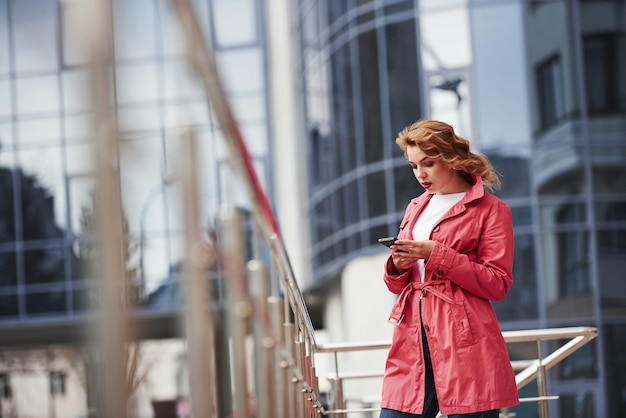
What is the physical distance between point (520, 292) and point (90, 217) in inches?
625

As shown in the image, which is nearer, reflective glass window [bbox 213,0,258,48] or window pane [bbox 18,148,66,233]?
reflective glass window [bbox 213,0,258,48]

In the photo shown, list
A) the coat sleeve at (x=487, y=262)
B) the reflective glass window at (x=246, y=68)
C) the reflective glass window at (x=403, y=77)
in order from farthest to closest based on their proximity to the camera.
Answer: the reflective glass window at (x=246, y=68) → the reflective glass window at (x=403, y=77) → the coat sleeve at (x=487, y=262)

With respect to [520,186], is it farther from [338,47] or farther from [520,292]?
[338,47]

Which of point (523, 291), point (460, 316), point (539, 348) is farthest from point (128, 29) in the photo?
point (523, 291)

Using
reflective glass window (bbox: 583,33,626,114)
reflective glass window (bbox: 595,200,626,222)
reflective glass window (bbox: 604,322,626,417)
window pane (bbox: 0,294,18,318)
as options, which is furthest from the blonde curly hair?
window pane (bbox: 0,294,18,318)

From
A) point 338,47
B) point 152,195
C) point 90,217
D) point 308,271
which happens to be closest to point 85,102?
point 90,217

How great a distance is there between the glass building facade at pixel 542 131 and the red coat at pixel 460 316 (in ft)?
42.1

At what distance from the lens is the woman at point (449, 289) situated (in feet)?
11.0

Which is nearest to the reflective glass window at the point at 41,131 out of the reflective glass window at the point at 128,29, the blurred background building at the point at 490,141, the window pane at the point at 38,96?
the window pane at the point at 38,96

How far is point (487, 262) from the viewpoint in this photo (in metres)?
3.41

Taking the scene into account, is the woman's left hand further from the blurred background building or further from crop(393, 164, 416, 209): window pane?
crop(393, 164, 416, 209): window pane

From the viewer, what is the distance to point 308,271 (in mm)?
21562

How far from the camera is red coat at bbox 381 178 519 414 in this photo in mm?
3344

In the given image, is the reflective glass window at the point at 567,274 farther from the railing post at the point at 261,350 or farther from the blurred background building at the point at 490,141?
the railing post at the point at 261,350
